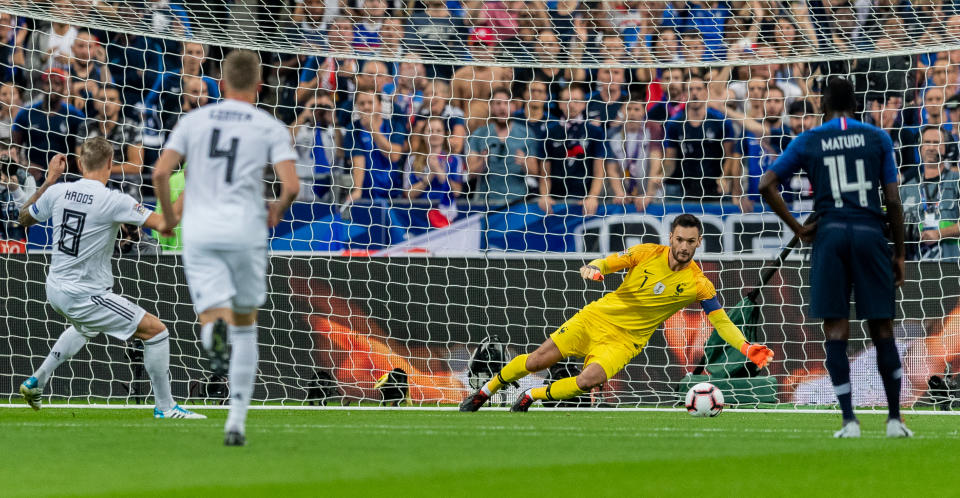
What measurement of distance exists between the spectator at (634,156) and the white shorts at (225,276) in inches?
307

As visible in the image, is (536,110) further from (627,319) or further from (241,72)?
(241,72)

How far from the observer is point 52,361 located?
28.9 ft

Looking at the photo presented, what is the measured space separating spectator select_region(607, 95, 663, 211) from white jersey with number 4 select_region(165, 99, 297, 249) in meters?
7.78

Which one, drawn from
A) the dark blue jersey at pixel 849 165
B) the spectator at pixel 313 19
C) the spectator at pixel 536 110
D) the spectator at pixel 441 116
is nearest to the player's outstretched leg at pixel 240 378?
the dark blue jersey at pixel 849 165

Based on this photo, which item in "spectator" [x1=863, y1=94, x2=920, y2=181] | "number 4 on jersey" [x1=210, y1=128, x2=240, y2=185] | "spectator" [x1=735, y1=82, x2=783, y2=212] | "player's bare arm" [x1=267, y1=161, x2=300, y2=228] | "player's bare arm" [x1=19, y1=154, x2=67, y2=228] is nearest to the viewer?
"player's bare arm" [x1=267, y1=161, x2=300, y2=228]

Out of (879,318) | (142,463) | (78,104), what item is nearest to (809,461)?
(879,318)

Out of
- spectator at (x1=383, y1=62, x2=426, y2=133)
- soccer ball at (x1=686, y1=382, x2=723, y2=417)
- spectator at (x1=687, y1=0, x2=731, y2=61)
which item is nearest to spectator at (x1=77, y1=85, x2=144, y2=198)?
spectator at (x1=383, y1=62, x2=426, y2=133)

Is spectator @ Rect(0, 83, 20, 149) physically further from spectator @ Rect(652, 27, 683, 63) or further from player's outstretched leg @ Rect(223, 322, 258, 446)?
player's outstretched leg @ Rect(223, 322, 258, 446)

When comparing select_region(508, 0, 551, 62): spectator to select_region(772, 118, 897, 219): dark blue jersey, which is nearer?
select_region(772, 118, 897, 219): dark blue jersey

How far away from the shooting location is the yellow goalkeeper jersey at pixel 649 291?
9562 mm

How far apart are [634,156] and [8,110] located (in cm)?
652

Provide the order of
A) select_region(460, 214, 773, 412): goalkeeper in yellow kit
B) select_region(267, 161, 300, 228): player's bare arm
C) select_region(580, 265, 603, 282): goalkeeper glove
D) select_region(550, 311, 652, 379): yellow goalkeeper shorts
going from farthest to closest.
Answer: select_region(550, 311, 652, 379): yellow goalkeeper shorts
select_region(460, 214, 773, 412): goalkeeper in yellow kit
select_region(580, 265, 603, 282): goalkeeper glove
select_region(267, 161, 300, 228): player's bare arm

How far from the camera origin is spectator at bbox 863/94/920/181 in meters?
12.7

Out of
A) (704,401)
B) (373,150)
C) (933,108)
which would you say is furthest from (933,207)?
(373,150)
